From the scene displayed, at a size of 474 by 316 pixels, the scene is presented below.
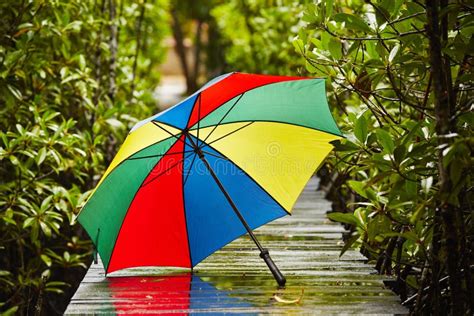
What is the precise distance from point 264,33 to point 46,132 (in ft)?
16.6

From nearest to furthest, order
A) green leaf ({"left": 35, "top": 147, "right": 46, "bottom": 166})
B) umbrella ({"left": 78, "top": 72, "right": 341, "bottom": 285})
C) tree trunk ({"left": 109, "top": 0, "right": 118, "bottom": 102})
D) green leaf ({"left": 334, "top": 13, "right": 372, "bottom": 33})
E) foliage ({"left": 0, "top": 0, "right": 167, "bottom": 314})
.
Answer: green leaf ({"left": 334, "top": 13, "right": 372, "bottom": 33}), umbrella ({"left": 78, "top": 72, "right": 341, "bottom": 285}), green leaf ({"left": 35, "top": 147, "right": 46, "bottom": 166}), foliage ({"left": 0, "top": 0, "right": 167, "bottom": 314}), tree trunk ({"left": 109, "top": 0, "right": 118, "bottom": 102})

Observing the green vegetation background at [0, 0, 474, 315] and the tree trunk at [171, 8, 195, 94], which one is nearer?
the green vegetation background at [0, 0, 474, 315]

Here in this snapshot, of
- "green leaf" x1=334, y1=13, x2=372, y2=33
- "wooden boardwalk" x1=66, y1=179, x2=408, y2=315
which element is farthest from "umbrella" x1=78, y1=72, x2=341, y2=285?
"green leaf" x1=334, y1=13, x2=372, y2=33

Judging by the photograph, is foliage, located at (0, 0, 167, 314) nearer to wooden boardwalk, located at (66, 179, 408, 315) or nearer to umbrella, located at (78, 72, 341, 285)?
wooden boardwalk, located at (66, 179, 408, 315)

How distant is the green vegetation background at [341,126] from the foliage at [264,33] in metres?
0.04

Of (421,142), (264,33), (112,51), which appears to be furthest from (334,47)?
(264,33)

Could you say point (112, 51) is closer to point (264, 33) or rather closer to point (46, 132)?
point (46, 132)

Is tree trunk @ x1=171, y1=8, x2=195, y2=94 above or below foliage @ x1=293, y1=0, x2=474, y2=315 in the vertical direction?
below

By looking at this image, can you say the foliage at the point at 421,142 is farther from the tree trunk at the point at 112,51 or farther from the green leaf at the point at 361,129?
the tree trunk at the point at 112,51

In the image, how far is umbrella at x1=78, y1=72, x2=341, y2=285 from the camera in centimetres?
346

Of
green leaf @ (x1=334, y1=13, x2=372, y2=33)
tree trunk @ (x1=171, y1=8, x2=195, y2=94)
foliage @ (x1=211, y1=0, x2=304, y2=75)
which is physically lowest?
tree trunk @ (x1=171, y1=8, x2=195, y2=94)

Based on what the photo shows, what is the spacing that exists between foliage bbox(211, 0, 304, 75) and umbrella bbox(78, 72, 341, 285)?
2.10 m

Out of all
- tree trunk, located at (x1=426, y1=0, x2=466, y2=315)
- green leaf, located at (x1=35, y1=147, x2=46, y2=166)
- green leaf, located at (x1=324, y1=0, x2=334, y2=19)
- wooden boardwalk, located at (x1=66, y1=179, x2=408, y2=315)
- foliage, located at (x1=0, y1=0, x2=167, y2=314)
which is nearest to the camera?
tree trunk, located at (x1=426, y1=0, x2=466, y2=315)

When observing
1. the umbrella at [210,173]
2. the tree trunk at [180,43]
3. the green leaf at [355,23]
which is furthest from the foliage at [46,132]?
the tree trunk at [180,43]
